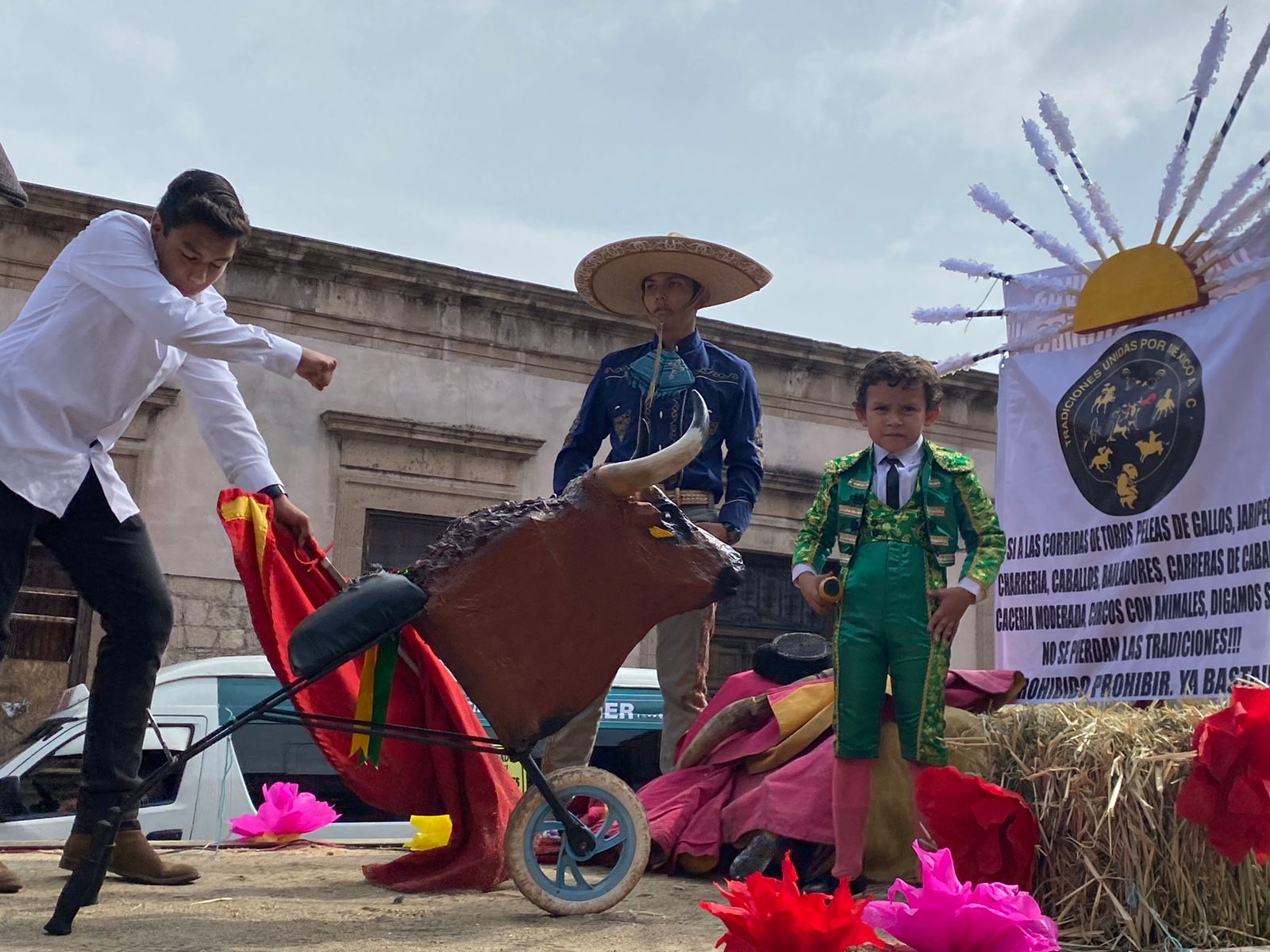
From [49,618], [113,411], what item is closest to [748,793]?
[113,411]

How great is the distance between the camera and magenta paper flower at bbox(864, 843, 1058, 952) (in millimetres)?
2229

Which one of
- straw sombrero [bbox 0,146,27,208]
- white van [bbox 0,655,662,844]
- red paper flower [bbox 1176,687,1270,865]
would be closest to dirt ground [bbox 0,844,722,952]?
red paper flower [bbox 1176,687,1270,865]

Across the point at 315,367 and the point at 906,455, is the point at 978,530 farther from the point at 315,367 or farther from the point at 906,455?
the point at 315,367

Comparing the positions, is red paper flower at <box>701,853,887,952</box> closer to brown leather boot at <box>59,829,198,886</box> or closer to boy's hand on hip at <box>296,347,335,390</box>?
boy's hand on hip at <box>296,347,335,390</box>

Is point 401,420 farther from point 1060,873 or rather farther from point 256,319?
point 1060,873

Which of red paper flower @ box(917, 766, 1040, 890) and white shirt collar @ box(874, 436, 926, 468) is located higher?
white shirt collar @ box(874, 436, 926, 468)

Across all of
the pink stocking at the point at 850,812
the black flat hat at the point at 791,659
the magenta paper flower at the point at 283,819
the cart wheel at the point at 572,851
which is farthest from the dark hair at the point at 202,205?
the magenta paper flower at the point at 283,819

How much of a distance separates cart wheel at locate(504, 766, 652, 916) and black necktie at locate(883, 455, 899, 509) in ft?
3.77

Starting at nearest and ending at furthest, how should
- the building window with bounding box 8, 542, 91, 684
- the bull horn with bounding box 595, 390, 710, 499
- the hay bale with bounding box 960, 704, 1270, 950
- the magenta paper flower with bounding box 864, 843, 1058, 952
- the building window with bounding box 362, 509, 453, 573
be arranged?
the magenta paper flower with bounding box 864, 843, 1058, 952 → the hay bale with bounding box 960, 704, 1270, 950 → the bull horn with bounding box 595, 390, 710, 499 → the building window with bounding box 8, 542, 91, 684 → the building window with bounding box 362, 509, 453, 573

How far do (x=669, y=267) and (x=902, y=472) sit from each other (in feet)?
4.63

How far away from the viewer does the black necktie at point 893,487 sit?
12.0ft

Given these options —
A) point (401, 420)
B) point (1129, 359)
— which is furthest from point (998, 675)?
point (401, 420)

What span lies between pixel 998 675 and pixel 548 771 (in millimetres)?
1575

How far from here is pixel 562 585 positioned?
3154mm
